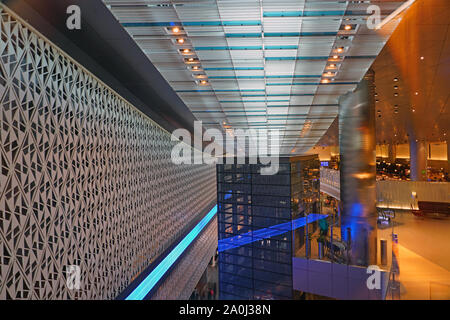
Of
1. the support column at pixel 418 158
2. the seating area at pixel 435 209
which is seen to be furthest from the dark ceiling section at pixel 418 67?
the support column at pixel 418 158

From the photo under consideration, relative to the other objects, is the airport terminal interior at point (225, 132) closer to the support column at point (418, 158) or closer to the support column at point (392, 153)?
the support column at point (418, 158)

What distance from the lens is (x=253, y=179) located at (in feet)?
40.3

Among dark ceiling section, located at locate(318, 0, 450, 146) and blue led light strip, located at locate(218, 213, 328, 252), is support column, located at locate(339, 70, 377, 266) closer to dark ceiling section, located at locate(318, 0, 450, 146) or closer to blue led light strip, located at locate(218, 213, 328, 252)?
dark ceiling section, located at locate(318, 0, 450, 146)

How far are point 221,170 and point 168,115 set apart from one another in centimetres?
526

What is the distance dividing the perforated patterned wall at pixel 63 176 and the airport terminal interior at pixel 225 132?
0.05 metres

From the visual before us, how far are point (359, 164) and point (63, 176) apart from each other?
870 centimetres

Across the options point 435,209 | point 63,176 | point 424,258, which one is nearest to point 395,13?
point 424,258

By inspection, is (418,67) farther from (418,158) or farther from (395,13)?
(418,158)

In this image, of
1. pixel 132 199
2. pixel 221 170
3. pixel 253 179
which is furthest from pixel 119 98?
pixel 253 179

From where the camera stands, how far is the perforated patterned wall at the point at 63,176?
225 inches

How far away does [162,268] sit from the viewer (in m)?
15.4

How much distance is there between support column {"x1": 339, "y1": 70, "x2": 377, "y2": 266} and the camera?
829 cm

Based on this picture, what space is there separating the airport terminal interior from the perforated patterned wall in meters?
0.05
